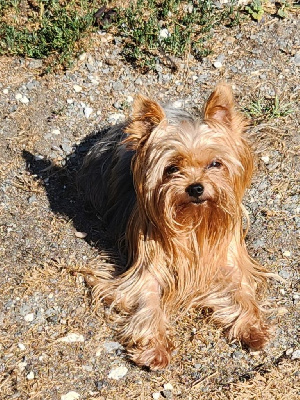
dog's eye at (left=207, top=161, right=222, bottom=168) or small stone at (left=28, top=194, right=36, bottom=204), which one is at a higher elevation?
dog's eye at (left=207, top=161, right=222, bottom=168)

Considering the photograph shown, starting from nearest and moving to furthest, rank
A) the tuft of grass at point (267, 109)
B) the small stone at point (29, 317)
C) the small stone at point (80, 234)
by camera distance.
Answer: the small stone at point (29, 317), the small stone at point (80, 234), the tuft of grass at point (267, 109)

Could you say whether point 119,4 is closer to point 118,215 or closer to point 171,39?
point 171,39

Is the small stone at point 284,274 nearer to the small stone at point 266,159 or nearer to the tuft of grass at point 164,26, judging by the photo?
the small stone at point 266,159

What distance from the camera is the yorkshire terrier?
4938mm

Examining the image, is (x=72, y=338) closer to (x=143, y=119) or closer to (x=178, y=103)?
(x=143, y=119)

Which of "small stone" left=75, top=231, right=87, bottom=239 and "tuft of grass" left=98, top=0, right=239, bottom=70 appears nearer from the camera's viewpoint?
"small stone" left=75, top=231, right=87, bottom=239

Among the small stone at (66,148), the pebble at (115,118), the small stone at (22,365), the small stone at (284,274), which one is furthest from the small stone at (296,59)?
the small stone at (22,365)

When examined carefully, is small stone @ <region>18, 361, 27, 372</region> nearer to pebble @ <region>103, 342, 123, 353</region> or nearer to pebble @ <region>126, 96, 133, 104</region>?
pebble @ <region>103, 342, 123, 353</region>

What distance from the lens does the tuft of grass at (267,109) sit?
7102 millimetres

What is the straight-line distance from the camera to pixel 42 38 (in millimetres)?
7523

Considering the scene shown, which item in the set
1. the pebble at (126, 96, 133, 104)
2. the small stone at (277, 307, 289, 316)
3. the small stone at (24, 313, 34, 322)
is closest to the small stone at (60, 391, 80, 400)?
the small stone at (24, 313, 34, 322)

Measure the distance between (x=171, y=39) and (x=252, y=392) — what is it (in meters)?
3.68

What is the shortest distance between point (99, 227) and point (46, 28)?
2274 millimetres

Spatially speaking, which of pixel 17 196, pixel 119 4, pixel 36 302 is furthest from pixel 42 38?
pixel 36 302
